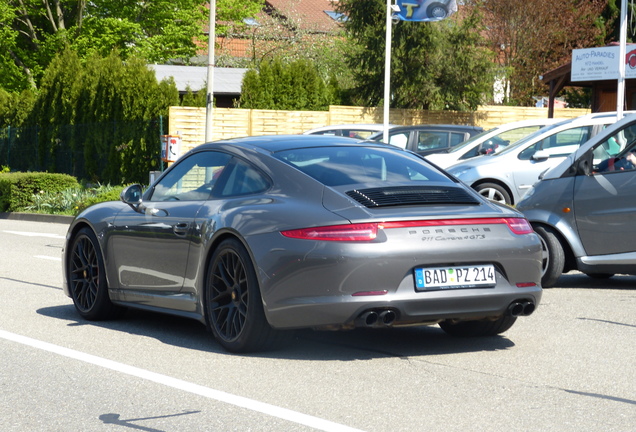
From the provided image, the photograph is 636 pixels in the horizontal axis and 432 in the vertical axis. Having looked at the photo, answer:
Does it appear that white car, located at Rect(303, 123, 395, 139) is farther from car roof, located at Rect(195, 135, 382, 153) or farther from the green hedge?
car roof, located at Rect(195, 135, 382, 153)

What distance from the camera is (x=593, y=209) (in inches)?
394

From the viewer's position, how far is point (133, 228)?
764 cm

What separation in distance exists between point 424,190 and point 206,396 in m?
1.99

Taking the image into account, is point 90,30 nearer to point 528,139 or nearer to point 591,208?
point 528,139

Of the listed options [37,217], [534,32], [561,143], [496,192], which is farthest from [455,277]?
[534,32]

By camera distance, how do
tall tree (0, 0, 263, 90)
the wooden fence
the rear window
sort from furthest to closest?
tall tree (0, 0, 263, 90), the wooden fence, the rear window

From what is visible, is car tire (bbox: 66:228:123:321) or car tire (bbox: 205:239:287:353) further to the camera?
car tire (bbox: 66:228:123:321)

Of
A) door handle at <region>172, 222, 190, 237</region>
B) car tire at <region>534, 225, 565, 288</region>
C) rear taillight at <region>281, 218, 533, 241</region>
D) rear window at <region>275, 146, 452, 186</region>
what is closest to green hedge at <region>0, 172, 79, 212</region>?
car tire at <region>534, 225, 565, 288</region>

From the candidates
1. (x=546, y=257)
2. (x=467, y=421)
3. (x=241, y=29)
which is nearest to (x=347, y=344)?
(x=467, y=421)

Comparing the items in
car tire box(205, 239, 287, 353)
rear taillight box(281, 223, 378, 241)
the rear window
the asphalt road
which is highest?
the rear window

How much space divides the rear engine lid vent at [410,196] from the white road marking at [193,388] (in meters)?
1.49

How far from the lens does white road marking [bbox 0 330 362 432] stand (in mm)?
4852

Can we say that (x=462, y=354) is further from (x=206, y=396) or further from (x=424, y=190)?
(x=206, y=396)

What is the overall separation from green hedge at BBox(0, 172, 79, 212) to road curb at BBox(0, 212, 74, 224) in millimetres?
377
